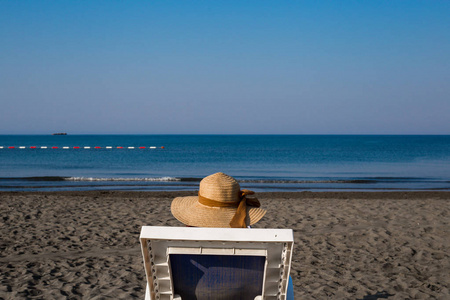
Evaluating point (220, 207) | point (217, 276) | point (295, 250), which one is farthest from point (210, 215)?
point (295, 250)

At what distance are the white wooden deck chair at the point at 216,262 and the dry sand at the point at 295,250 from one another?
2.63 metres

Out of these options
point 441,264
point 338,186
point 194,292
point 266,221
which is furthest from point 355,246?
point 338,186

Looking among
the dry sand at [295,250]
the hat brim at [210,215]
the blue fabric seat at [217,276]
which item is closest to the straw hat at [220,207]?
the hat brim at [210,215]

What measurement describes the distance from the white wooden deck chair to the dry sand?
8.64ft

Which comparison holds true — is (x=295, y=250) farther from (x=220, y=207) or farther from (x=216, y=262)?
(x=216, y=262)

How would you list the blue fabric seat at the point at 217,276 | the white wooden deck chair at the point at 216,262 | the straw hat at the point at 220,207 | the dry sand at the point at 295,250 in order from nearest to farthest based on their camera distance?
the white wooden deck chair at the point at 216,262
the blue fabric seat at the point at 217,276
the straw hat at the point at 220,207
the dry sand at the point at 295,250

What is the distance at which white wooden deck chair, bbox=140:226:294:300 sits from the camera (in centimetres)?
200

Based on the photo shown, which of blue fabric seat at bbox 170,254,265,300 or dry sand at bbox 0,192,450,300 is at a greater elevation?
blue fabric seat at bbox 170,254,265,300

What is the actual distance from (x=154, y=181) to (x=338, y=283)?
1483 cm

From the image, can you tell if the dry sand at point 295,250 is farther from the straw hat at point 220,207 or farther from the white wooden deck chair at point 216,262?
the white wooden deck chair at point 216,262

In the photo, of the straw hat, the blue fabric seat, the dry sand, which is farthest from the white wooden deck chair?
the dry sand

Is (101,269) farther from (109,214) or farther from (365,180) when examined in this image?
(365,180)

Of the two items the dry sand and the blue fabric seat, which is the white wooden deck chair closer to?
the blue fabric seat

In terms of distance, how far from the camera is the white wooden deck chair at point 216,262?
6.55 feet
